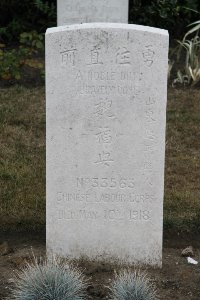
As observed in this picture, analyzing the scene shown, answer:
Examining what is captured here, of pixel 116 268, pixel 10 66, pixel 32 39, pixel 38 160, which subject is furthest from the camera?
pixel 32 39

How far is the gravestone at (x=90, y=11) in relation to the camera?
8156 millimetres

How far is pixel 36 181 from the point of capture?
6109mm

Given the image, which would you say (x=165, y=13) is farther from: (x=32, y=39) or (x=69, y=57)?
(x=69, y=57)

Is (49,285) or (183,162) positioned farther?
(183,162)

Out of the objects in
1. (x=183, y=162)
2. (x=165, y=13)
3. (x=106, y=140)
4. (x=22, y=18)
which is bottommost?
(x=183, y=162)

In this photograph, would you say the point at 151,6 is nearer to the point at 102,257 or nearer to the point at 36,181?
the point at 36,181

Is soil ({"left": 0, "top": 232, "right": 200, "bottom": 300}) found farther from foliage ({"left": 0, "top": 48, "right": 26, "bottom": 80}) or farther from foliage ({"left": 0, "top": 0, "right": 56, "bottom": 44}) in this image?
foliage ({"left": 0, "top": 0, "right": 56, "bottom": 44})

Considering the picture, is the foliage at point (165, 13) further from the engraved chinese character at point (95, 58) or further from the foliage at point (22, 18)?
the engraved chinese character at point (95, 58)

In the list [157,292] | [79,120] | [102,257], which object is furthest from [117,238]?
[79,120]

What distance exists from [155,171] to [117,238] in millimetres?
523

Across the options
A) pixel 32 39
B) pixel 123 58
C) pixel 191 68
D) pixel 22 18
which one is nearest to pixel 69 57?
pixel 123 58

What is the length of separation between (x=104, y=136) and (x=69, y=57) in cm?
55

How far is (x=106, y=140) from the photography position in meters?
4.51

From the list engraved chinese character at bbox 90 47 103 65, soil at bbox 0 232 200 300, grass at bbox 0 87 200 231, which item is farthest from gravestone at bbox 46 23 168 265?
grass at bbox 0 87 200 231
